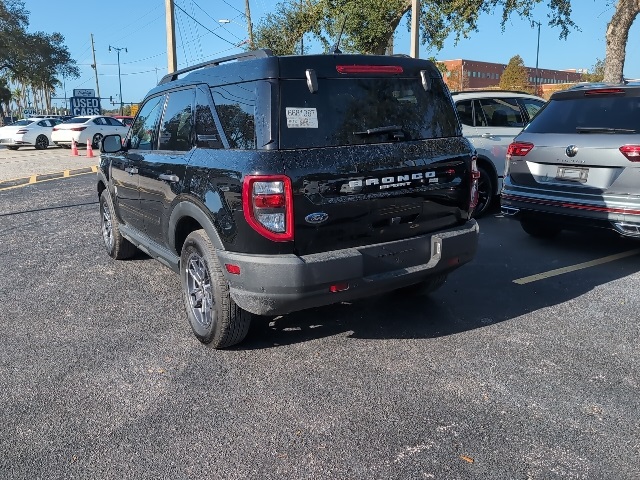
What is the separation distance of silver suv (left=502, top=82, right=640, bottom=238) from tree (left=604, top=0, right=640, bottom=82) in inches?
Result: 412

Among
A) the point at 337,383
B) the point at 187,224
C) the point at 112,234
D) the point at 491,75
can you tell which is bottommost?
the point at 337,383

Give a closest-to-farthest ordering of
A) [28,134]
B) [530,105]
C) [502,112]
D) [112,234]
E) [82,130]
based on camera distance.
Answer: [112,234] < [502,112] < [530,105] < [82,130] < [28,134]

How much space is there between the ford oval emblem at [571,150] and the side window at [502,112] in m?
2.48

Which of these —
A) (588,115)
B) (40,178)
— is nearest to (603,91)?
(588,115)

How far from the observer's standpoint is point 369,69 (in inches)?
151

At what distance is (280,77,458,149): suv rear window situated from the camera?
349 centimetres

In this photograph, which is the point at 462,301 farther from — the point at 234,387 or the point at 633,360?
the point at 234,387

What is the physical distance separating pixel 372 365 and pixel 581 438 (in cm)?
132

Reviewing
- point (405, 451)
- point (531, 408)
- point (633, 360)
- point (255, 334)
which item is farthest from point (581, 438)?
point (255, 334)

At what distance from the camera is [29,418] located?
10.4ft

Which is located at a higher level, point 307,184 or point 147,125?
point 147,125

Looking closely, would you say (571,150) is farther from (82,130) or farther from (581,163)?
(82,130)

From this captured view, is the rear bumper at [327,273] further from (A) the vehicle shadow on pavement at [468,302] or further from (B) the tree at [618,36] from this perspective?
(B) the tree at [618,36]

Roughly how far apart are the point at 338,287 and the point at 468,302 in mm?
1823
